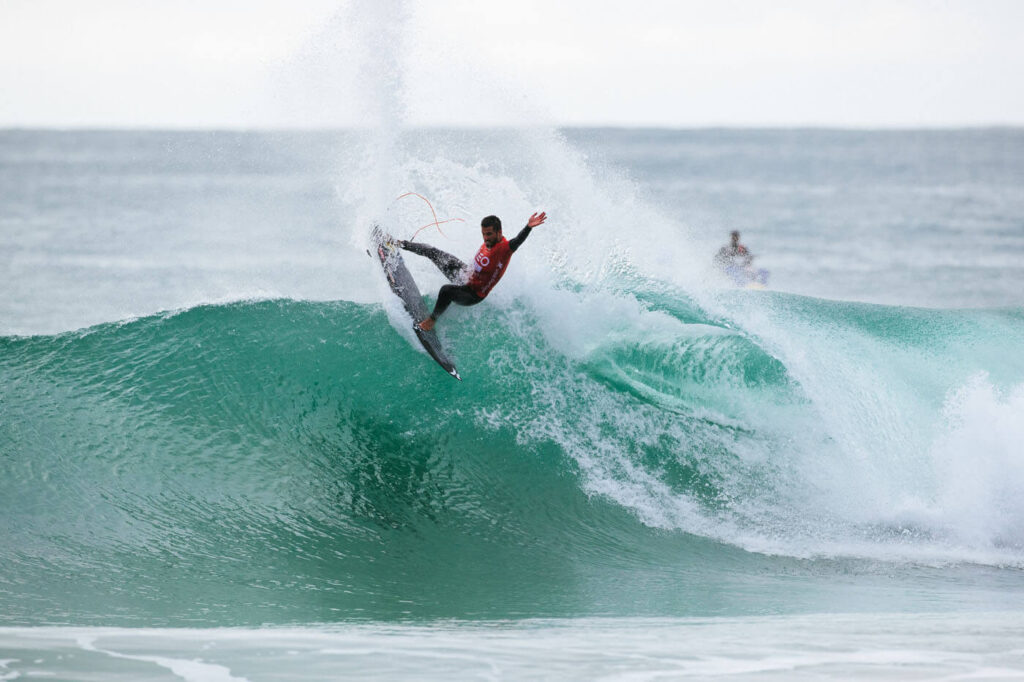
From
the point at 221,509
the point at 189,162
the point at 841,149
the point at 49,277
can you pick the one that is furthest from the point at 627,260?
the point at 841,149

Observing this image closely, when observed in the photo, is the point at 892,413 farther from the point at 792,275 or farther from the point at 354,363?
the point at 792,275

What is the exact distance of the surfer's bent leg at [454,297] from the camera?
890cm

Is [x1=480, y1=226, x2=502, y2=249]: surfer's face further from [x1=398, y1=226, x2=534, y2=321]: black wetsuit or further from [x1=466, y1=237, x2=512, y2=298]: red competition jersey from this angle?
[x1=398, y1=226, x2=534, y2=321]: black wetsuit

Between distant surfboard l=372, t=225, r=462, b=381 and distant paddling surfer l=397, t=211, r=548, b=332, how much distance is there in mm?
131

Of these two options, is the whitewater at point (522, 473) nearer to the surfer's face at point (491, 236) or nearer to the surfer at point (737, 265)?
the surfer's face at point (491, 236)

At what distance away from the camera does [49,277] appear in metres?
23.2


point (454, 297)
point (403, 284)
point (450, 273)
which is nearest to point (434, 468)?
point (454, 297)

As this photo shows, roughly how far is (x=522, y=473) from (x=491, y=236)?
1.91 m

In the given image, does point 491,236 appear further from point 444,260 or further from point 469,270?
point 444,260

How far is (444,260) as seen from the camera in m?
8.91

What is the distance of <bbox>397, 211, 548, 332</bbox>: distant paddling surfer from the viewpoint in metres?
8.55

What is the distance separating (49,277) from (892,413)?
64.4 feet

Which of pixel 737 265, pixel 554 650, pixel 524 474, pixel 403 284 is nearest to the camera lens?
pixel 554 650

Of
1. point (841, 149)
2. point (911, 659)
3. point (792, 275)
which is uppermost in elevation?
point (841, 149)
